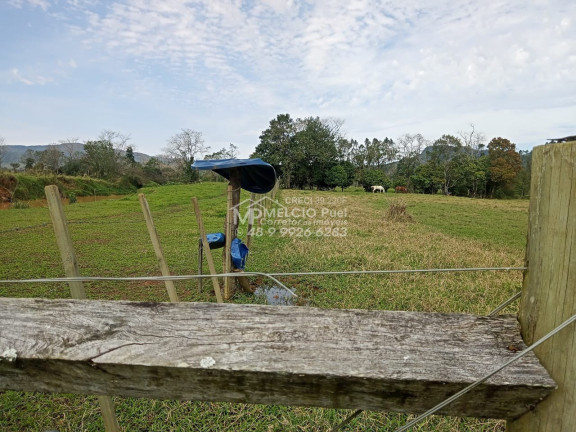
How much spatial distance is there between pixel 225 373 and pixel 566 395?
0.84 meters

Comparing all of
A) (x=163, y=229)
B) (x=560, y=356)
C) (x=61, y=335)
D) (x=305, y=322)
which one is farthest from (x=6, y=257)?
(x=560, y=356)

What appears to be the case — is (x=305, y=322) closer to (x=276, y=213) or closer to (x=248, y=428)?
(x=248, y=428)

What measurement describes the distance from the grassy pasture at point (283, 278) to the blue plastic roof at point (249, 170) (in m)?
1.82

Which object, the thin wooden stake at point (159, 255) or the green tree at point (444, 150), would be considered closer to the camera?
the thin wooden stake at point (159, 255)

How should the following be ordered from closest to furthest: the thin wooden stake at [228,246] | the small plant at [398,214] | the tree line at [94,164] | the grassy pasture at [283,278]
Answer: the grassy pasture at [283,278], the thin wooden stake at [228,246], the small plant at [398,214], the tree line at [94,164]

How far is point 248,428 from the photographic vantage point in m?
2.49

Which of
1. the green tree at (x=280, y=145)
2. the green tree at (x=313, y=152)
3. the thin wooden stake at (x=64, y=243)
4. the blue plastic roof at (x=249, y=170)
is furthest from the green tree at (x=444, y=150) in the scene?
the thin wooden stake at (x=64, y=243)

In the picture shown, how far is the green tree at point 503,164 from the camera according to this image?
40219mm

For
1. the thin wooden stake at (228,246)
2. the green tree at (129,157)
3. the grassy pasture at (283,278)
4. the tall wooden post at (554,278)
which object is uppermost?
the green tree at (129,157)

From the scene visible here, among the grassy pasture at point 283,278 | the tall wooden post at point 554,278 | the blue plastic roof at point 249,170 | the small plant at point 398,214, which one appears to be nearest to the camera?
the tall wooden post at point 554,278

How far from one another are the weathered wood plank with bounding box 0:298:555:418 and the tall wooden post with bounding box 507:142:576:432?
0.13ft

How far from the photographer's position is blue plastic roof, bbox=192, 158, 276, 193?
4672 mm

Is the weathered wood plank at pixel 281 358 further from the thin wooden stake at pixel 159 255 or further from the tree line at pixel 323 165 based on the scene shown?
the tree line at pixel 323 165

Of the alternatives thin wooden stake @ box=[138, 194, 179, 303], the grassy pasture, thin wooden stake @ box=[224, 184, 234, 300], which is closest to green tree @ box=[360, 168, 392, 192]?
the grassy pasture
